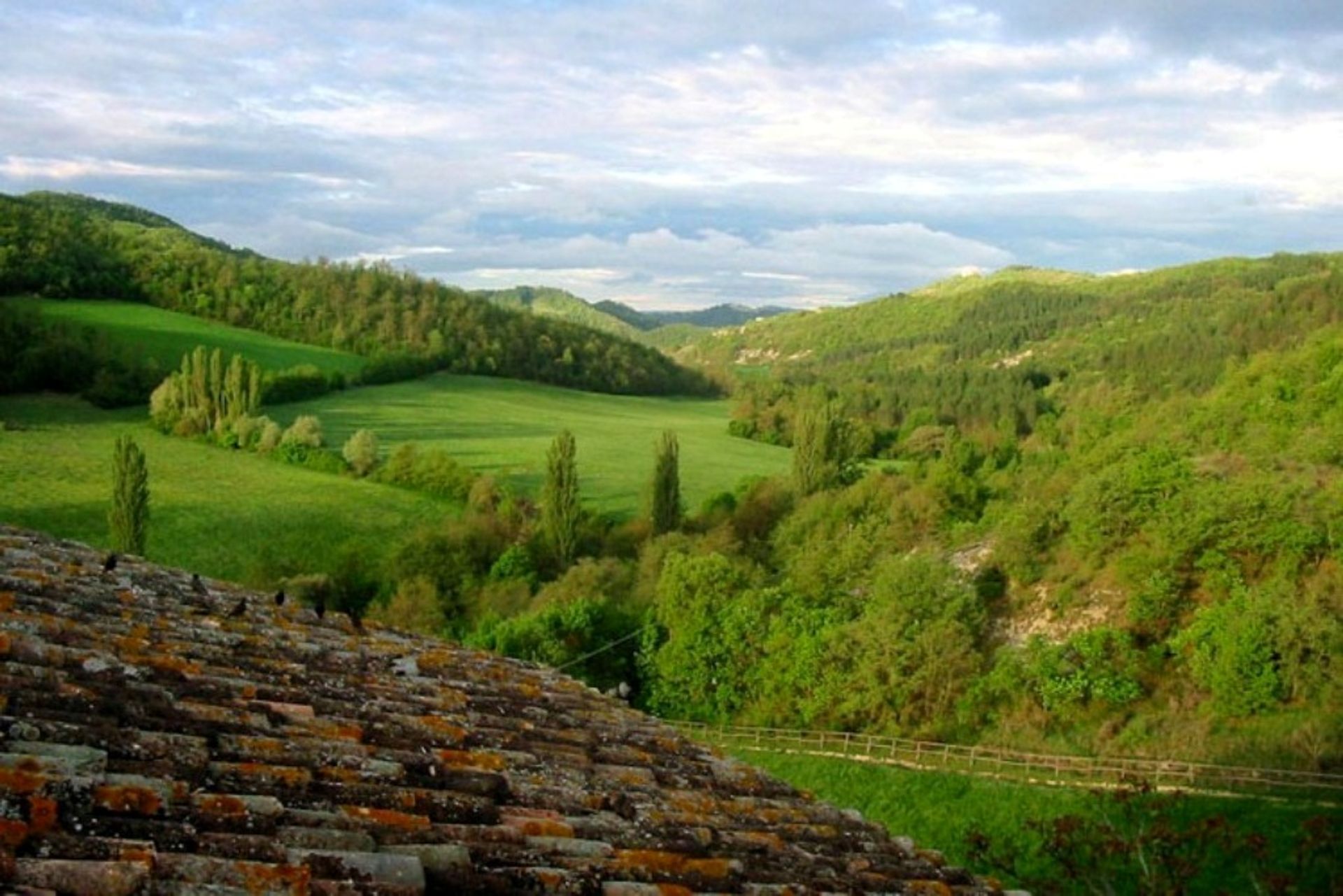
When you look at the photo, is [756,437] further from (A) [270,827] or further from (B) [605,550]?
(A) [270,827]

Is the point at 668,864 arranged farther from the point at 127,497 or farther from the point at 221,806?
the point at 127,497

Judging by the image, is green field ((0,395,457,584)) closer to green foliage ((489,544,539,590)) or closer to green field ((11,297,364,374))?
green foliage ((489,544,539,590))

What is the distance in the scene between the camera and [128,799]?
12.2 ft

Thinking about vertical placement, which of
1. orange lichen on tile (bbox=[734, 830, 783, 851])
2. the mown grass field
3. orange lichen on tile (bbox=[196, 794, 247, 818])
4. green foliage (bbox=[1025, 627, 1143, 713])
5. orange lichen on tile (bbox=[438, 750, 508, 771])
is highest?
orange lichen on tile (bbox=[196, 794, 247, 818])

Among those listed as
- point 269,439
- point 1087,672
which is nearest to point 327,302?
point 269,439

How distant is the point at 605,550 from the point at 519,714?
47.7 meters

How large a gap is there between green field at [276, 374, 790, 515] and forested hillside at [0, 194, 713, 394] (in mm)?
5224

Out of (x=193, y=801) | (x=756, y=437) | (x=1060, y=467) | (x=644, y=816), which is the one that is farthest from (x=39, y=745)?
(x=756, y=437)

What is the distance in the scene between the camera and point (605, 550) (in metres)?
55.2

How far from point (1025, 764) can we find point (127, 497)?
36.6m

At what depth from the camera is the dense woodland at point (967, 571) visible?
3266cm

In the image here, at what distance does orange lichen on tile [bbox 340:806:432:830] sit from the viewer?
434 centimetres

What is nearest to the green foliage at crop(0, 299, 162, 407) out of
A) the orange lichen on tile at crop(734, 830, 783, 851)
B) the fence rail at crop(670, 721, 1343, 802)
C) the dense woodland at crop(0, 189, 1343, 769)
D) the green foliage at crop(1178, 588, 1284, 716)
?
the dense woodland at crop(0, 189, 1343, 769)

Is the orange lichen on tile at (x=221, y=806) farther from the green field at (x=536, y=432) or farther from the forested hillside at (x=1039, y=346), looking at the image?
the forested hillside at (x=1039, y=346)
